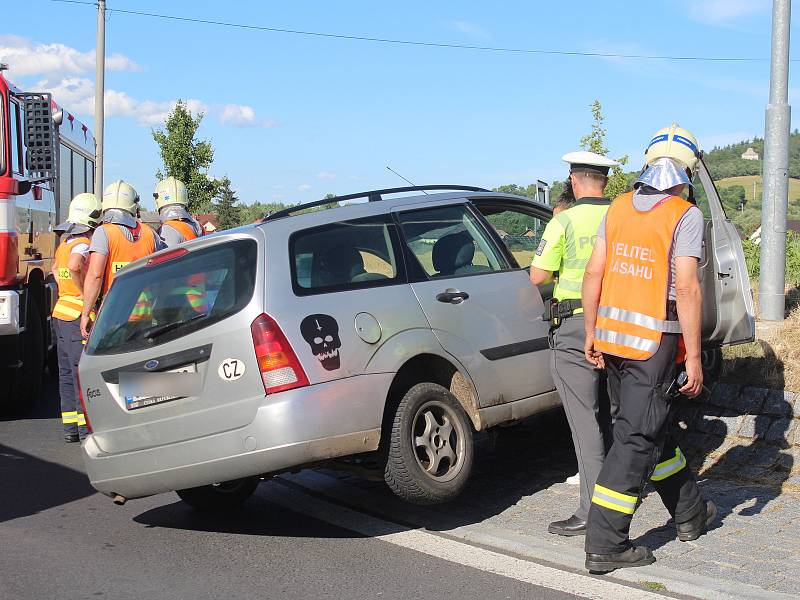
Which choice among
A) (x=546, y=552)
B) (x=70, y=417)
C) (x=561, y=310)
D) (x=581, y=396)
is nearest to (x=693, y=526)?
(x=546, y=552)

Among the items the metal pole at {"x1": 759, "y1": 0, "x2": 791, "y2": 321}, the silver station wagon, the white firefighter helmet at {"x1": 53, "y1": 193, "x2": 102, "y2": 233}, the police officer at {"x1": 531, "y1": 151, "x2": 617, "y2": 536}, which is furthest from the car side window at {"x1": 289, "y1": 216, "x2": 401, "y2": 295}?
the metal pole at {"x1": 759, "y1": 0, "x2": 791, "y2": 321}

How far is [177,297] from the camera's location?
5.48m

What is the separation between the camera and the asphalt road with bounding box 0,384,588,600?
15.6ft

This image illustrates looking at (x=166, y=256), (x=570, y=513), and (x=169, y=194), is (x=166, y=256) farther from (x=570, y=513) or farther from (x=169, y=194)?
(x=169, y=194)

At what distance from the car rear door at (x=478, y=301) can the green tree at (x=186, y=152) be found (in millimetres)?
32828

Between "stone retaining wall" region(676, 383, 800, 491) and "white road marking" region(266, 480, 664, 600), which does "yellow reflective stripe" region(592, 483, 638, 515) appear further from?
"stone retaining wall" region(676, 383, 800, 491)

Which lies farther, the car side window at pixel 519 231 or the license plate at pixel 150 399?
the car side window at pixel 519 231

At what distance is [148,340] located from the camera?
5.45 metres

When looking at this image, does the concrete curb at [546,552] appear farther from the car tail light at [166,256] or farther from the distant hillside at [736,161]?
the distant hillside at [736,161]

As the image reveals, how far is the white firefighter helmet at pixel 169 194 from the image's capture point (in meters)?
10.1

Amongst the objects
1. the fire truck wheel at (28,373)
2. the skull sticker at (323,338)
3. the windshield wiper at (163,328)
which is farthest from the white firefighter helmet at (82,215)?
the skull sticker at (323,338)

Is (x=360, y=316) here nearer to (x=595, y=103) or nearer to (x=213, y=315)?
(x=213, y=315)

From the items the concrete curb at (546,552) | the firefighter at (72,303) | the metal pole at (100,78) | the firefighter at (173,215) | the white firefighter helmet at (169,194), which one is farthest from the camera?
the metal pole at (100,78)

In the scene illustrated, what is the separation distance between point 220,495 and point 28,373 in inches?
182
